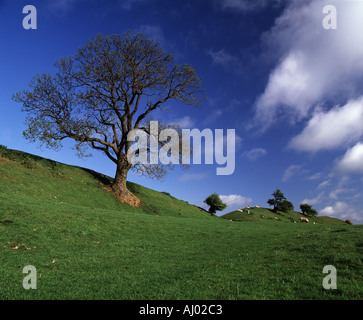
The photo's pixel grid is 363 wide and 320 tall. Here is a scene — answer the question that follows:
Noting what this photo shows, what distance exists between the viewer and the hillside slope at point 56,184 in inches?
1159

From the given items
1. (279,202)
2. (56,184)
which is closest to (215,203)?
(279,202)

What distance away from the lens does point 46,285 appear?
8969 millimetres

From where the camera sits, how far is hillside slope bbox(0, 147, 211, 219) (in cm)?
2944

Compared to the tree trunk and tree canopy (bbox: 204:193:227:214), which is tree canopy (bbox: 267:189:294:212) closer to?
tree canopy (bbox: 204:193:227:214)

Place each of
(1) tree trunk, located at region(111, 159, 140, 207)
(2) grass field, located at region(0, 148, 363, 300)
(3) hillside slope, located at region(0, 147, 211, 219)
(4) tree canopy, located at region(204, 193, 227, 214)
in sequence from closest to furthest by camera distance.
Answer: (2) grass field, located at region(0, 148, 363, 300), (3) hillside slope, located at region(0, 147, 211, 219), (1) tree trunk, located at region(111, 159, 140, 207), (4) tree canopy, located at region(204, 193, 227, 214)

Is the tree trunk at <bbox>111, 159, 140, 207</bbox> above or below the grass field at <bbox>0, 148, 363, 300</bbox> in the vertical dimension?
above

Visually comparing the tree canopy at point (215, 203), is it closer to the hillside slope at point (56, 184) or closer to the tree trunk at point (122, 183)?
the hillside slope at point (56, 184)

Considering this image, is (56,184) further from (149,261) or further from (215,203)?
(215,203)

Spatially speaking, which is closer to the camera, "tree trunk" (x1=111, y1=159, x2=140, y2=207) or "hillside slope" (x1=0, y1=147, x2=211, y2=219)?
"hillside slope" (x1=0, y1=147, x2=211, y2=219)

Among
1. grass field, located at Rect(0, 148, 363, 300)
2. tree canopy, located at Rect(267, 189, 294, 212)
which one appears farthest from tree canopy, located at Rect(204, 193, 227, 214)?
grass field, located at Rect(0, 148, 363, 300)

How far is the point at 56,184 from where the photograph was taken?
3519 centimetres
